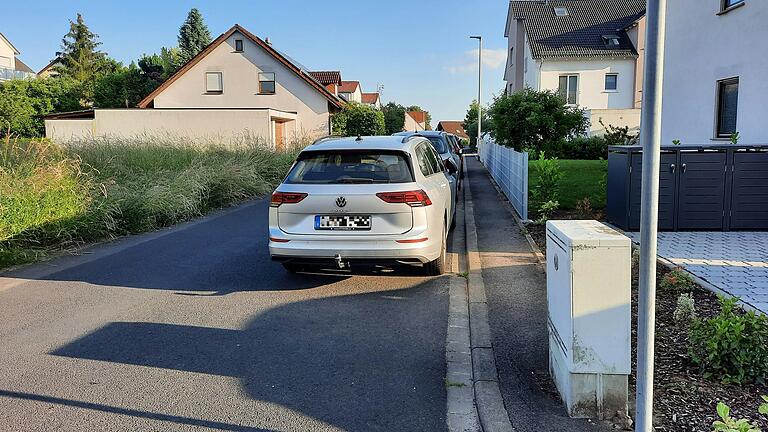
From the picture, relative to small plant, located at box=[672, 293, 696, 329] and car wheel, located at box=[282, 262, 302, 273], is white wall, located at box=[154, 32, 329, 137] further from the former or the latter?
Answer: small plant, located at box=[672, 293, 696, 329]

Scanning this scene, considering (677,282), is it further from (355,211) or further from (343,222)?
(343,222)

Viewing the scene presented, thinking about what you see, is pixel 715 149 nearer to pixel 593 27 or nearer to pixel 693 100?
pixel 693 100

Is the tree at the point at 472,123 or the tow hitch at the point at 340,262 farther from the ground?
the tree at the point at 472,123

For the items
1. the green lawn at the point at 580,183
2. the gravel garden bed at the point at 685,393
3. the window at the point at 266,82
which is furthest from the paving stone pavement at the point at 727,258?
the window at the point at 266,82

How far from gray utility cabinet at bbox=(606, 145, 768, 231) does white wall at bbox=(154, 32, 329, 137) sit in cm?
2826

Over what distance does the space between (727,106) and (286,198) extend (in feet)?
36.1

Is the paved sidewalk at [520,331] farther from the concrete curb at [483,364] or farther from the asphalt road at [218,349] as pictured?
the asphalt road at [218,349]

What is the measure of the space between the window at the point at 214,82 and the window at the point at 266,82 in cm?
250

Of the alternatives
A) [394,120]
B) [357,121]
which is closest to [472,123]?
[394,120]

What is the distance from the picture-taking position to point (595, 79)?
33.9 metres

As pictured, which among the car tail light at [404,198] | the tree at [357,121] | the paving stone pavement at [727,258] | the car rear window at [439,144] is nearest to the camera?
the paving stone pavement at [727,258]

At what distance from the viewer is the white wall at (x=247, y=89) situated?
3650 centimetres

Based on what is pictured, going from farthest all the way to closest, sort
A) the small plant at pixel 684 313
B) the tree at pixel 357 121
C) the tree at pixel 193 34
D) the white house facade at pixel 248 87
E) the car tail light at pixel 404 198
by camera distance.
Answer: the tree at pixel 193 34
the tree at pixel 357 121
the white house facade at pixel 248 87
the car tail light at pixel 404 198
the small plant at pixel 684 313

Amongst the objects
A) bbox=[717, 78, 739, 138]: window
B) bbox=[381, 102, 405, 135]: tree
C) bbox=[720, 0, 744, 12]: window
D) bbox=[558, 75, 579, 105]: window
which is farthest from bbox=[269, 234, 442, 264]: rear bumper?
bbox=[381, 102, 405, 135]: tree
